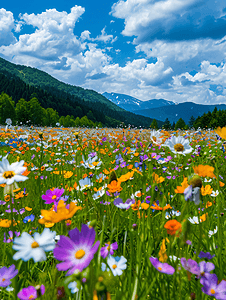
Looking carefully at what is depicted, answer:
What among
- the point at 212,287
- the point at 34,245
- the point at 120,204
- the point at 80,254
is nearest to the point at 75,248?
the point at 80,254

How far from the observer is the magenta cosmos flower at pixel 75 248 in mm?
470

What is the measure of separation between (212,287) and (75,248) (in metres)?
0.48

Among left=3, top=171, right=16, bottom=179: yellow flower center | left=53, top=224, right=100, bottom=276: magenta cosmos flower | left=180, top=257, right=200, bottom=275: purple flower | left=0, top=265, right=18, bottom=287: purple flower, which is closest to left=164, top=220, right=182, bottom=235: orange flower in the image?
left=180, top=257, right=200, bottom=275: purple flower

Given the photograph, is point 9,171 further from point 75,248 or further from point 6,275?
point 75,248

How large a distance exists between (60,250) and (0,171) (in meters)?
0.51

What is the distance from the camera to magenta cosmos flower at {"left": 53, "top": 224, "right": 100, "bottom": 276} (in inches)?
18.5

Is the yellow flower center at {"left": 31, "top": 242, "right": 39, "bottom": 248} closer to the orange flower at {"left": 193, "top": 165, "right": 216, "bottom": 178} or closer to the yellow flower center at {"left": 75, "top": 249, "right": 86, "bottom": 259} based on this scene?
the yellow flower center at {"left": 75, "top": 249, "right": 86, "bottom": 259}

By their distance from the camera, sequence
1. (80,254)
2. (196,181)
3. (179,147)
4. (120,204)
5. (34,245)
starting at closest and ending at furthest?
1. (80,254)
2. (34,245)
3. (196,181)
4. (120,204)
5. (179,147)

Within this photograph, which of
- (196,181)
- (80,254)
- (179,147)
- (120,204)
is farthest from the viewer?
(179,147)

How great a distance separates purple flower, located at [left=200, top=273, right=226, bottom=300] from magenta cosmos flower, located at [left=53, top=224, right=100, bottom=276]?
0.42 m

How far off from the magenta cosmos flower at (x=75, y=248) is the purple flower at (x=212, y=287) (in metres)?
0.42

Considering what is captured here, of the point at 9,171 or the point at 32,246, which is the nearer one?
the point at 32,246

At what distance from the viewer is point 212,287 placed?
64 cm

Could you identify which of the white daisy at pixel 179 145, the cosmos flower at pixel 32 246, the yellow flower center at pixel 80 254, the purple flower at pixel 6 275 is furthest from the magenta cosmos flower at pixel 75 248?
the white daisy at pixel 179 145
